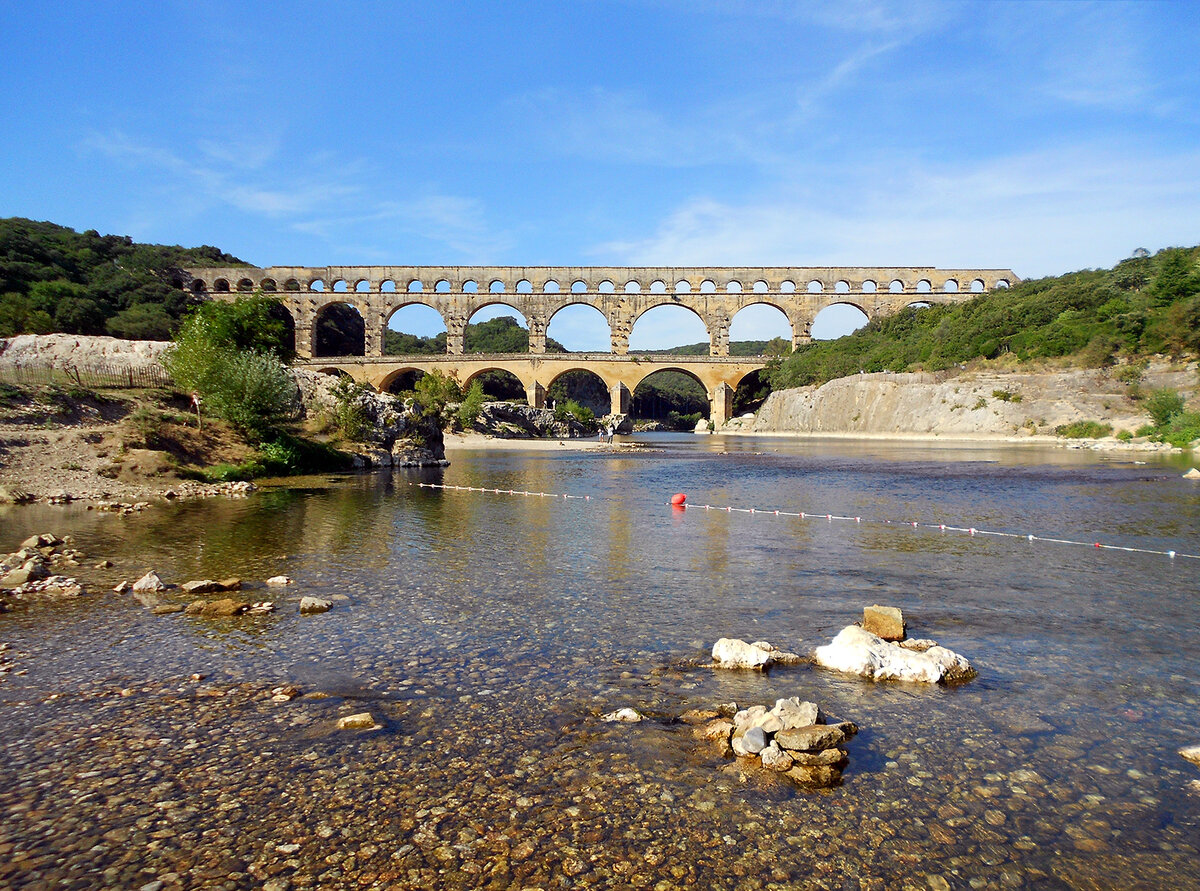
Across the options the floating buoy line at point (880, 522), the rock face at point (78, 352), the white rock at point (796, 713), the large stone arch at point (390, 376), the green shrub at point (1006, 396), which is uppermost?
the large stone arch at point (390, 376)

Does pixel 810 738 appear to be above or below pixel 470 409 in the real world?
below

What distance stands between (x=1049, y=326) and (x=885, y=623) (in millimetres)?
53871

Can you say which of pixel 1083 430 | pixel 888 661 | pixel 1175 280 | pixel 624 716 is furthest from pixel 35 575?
pixel 1175 280

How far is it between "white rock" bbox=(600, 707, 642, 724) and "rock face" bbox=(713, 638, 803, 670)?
1.18m

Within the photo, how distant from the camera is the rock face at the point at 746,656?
5648 millimetres

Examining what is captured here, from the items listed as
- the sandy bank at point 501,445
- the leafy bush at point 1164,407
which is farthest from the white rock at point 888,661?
the leafy bush at point 1164,407

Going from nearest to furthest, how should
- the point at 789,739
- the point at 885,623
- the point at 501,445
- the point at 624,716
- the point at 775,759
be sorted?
the point at 775,759 < the point at 789,739 < the point at 624,716 < the point at 885,623 < the point at 501,445

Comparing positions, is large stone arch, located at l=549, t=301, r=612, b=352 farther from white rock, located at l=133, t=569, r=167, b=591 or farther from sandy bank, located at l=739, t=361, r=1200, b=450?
white rock, located at l=133, t=569, r=167, b=591

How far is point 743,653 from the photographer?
568cm

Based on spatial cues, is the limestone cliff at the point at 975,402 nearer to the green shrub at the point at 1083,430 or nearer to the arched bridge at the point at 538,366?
the green shrub at the point at 1083,430

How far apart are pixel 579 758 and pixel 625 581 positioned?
4715 millimetres

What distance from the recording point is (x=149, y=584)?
26.4 feet

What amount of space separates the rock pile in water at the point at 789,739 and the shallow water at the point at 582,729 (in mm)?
133

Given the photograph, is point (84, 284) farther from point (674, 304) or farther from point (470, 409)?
point (674, 304)
